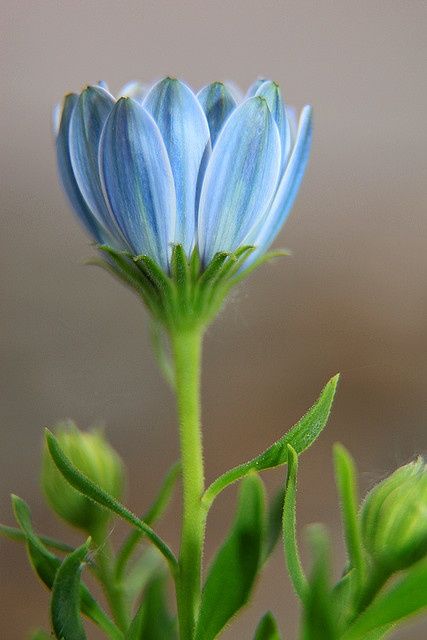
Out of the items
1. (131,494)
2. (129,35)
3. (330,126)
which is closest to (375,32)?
(330,126)

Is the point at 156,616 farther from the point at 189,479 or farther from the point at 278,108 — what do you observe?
the point at 278,108

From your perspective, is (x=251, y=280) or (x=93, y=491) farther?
(x=251, y=280)

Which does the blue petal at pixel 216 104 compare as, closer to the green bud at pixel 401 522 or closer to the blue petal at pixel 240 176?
the blue petal at pixel 240 176

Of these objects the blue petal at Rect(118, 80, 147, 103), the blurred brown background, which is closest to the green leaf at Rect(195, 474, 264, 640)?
the blue petal at Rect(118, 80, 147, 103)

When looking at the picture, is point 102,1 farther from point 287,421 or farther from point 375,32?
point 287,421

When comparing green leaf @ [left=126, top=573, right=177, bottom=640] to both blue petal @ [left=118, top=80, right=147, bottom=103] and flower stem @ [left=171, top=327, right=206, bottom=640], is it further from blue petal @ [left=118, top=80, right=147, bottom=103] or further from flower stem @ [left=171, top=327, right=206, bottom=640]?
blue petal @ [left=118, top=80, right=147, bottom=103]

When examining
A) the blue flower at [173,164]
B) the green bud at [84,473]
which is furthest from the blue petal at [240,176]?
the green bud at [84,473]

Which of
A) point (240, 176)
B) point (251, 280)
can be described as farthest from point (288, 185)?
point (251, 280)
